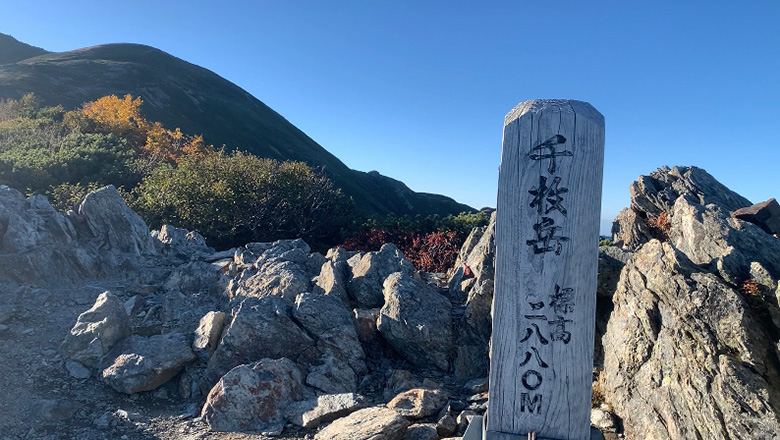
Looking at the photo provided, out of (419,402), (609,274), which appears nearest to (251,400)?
(419,402)

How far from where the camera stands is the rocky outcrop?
3951mm

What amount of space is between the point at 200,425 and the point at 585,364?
15.1ft

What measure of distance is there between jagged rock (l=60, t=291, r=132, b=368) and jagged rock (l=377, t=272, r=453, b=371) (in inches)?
152

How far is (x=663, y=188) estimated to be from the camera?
8180 millimetres

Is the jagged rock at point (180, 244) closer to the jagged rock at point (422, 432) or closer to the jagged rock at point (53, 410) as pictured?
the jagged rock at point (53, 410)

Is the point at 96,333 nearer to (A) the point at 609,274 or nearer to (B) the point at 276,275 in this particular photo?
(B) the point at 276,275

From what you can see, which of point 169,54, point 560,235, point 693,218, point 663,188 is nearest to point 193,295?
point 560,235

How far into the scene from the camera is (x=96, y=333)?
21.8 ft

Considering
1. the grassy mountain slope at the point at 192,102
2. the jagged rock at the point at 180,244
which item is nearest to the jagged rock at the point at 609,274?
the jagged rock at the point at 180,244

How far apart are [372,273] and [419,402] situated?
3.19 m

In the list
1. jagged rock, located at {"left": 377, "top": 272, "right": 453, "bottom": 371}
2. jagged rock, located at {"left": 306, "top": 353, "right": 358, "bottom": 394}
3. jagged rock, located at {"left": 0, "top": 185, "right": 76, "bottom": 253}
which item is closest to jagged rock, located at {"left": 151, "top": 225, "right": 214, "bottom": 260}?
jagged rock, located at {"left": 0, "top": 185, "right": 76, "bottom": 253}

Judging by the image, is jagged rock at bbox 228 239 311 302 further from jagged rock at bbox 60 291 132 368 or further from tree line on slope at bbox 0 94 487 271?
tree line on slope at bbox 0 94 487 271

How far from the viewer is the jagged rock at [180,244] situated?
11.5 metres

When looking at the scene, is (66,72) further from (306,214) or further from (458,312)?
(458,312)
